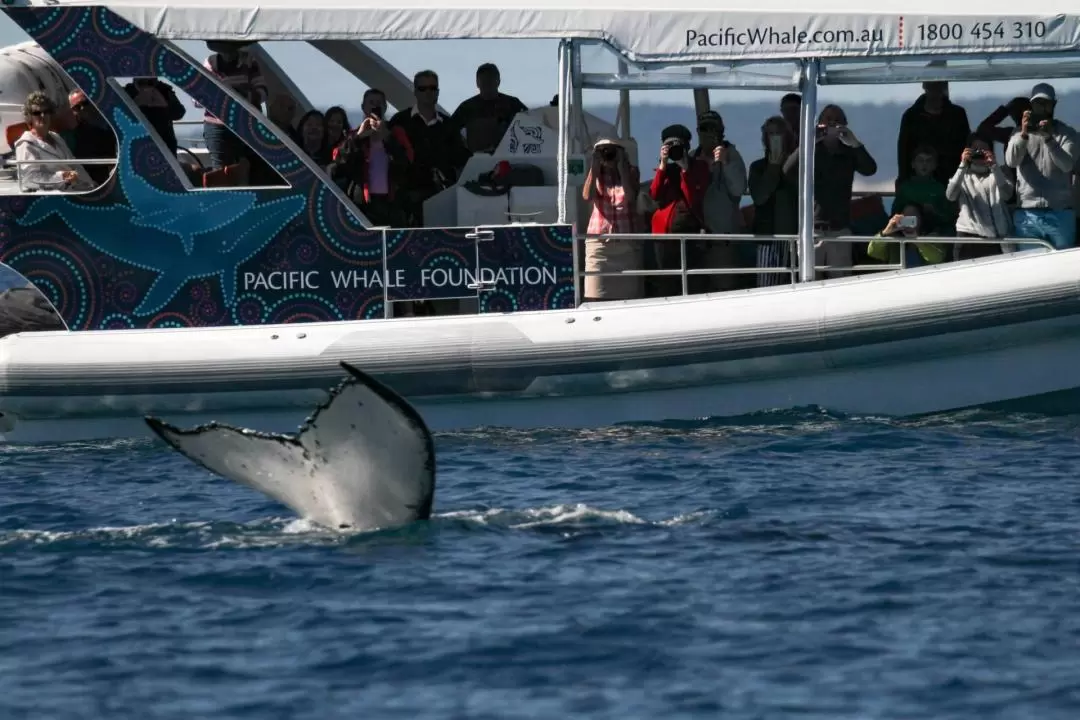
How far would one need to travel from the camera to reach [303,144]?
11.4 m

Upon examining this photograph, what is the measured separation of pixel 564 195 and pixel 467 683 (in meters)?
5.13

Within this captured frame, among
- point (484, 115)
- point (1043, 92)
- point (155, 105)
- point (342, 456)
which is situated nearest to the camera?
point (342, 456)

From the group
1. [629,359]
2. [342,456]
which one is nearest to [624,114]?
[629,359]

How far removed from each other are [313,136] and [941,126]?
3.98 meters

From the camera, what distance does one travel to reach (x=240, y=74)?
1138cm

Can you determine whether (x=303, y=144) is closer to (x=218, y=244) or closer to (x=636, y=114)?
(x=218, y=244)

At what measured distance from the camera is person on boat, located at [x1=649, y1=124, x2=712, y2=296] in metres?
11.3

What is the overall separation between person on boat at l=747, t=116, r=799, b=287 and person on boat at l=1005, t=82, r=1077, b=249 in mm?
1334

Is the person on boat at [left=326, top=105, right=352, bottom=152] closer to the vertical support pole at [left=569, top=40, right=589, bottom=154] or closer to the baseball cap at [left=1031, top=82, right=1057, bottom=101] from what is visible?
the vertical support pole at [left=569, top=40, right=589, bottom=154]

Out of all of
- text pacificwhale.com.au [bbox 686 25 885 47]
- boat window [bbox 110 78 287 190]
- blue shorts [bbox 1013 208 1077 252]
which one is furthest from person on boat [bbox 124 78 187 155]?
blue shorts [bbox 1013 208 1077 252]

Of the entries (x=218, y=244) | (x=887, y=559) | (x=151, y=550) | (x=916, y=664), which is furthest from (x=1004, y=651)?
(x=218, y=244)

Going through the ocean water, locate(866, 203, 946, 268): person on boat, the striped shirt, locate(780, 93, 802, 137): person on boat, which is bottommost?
the ocean water

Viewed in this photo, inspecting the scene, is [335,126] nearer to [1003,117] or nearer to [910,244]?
[910,244]

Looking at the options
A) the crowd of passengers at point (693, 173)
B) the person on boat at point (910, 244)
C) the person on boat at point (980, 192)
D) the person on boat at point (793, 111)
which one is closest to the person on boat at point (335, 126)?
the crowd of passengers at point (693, 173)
